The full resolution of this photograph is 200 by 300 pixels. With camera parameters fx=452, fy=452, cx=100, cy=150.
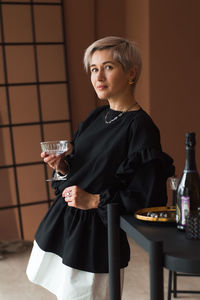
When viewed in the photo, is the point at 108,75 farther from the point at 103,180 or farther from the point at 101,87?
the point at 103,180

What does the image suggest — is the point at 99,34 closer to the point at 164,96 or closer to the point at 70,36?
the point at 70,36

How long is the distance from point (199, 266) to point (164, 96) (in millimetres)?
2964

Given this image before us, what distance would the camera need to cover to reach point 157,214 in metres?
1.44

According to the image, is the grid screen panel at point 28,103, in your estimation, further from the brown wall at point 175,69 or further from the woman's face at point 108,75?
the woman's face at point 108,75

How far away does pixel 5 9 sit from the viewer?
392 cm

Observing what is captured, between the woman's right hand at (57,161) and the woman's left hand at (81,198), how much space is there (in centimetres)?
18

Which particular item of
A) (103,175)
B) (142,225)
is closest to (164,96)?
(103,175)

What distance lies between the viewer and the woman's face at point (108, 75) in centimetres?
182

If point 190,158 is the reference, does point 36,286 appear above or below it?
below

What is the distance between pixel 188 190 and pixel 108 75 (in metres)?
0.65

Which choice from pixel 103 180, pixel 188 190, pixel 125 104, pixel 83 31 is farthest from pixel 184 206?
pixel 83 31

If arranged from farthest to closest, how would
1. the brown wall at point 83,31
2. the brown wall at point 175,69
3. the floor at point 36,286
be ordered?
the brown wall at point 83,31, the brown wall at point 175,69, the floor at point 36,286

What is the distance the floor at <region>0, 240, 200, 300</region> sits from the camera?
124 inches

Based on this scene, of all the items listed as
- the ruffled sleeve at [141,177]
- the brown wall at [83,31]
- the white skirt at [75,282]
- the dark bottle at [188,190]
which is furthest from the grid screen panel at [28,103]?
the dark bottle at [188,190]
